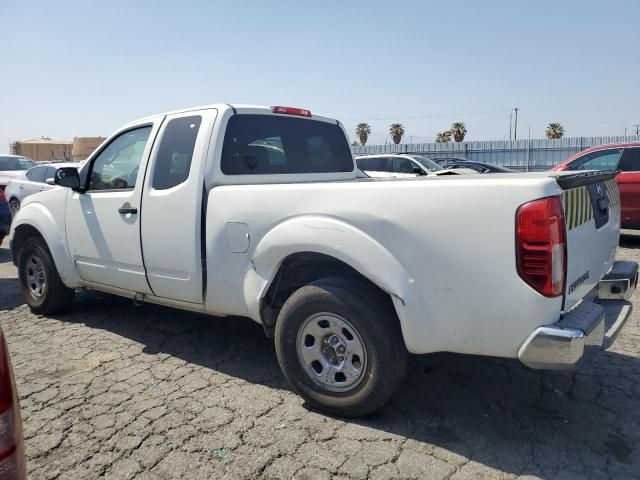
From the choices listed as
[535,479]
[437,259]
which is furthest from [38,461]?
[535,479]

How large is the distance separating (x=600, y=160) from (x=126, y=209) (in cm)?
824

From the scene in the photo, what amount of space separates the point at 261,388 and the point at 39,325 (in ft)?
9.03

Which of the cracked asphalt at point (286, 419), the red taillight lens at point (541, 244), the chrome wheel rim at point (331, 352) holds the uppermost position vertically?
the red taillight lens at point (541, 244)

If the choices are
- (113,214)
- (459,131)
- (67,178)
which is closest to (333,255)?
(113,214)

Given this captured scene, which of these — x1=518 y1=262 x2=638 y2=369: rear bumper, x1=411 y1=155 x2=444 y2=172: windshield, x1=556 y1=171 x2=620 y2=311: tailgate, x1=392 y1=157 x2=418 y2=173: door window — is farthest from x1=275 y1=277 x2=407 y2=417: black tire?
x1=411 y1=155 x2=444 y2=172: windshield

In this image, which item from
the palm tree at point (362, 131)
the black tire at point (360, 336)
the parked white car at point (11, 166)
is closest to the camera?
the black tire at point (360, 336)

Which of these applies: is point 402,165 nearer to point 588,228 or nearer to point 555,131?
point 588,228

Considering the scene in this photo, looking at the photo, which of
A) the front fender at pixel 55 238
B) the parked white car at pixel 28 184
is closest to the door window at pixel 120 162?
the front fender at pixel 55 238

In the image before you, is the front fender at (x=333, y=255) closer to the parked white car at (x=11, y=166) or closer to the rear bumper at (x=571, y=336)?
the rear bumper at (x=571, y=336)

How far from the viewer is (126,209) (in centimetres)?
411

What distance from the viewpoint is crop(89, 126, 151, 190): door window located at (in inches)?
169

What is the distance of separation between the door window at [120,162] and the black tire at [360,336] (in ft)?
6.57

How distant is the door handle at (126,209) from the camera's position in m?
4.05

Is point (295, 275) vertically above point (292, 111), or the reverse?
point (292, 111)
